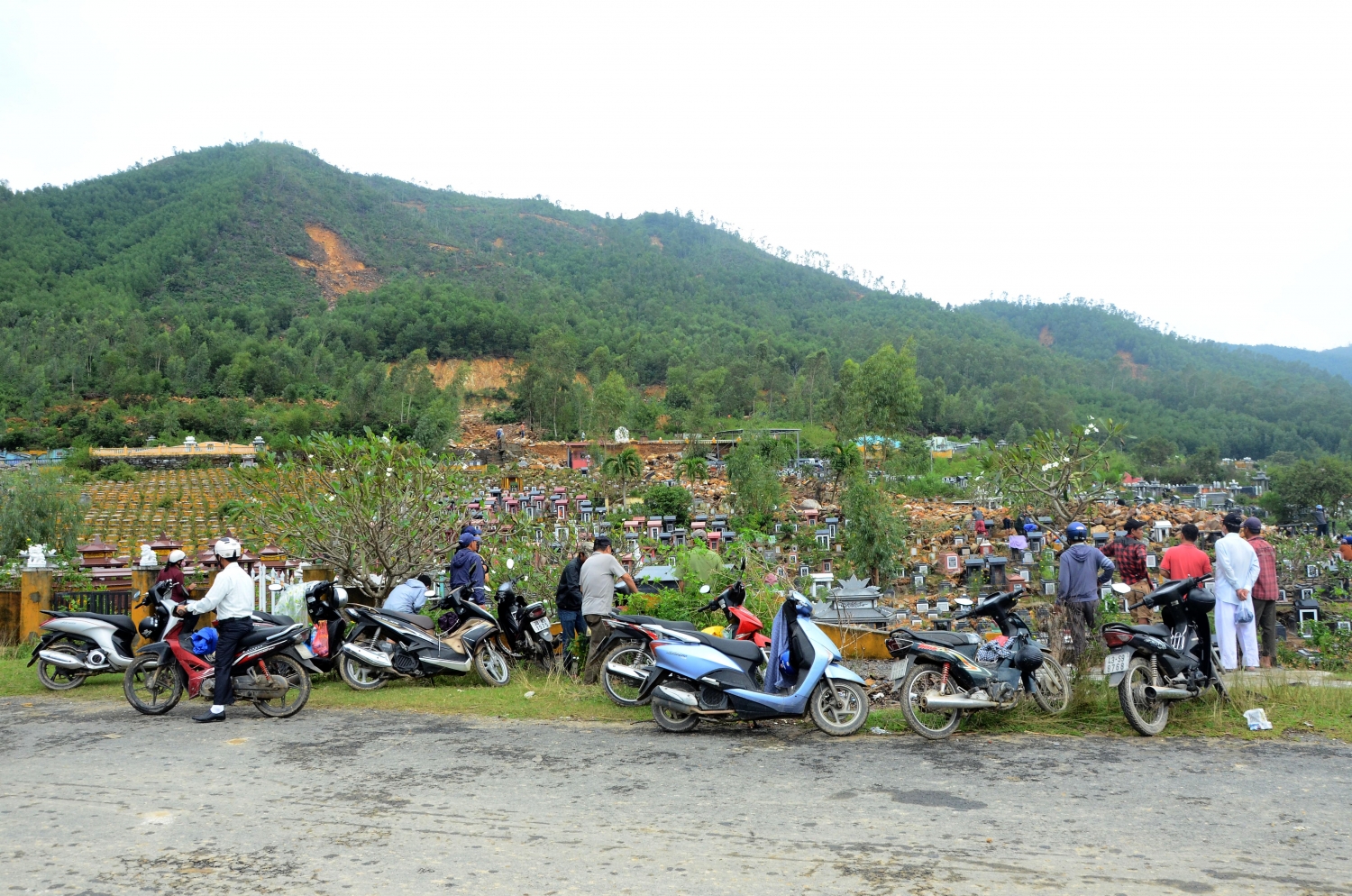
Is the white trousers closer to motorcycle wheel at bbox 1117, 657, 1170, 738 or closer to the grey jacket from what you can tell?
the grey jacket

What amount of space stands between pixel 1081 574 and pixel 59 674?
7.52 metres

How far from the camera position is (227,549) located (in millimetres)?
5852

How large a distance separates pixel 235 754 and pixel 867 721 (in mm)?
3568

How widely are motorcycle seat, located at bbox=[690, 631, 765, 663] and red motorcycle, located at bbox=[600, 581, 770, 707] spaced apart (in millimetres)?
118

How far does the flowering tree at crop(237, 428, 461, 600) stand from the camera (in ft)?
27.7

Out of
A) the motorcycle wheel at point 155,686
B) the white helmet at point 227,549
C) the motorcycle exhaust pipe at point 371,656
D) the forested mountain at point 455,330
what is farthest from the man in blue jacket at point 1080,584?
the forested mountain at point 455,330

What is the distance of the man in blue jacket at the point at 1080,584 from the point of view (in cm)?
599

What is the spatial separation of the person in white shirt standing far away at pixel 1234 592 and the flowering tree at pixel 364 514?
644 cm

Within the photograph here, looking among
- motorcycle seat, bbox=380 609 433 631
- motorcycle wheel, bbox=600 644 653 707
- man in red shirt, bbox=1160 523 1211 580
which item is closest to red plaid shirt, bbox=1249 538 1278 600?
man in red shirt, bbox=1160 523 1211 580

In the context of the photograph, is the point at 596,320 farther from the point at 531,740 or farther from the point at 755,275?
the point at 531,740

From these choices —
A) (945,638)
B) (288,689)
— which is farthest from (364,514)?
(945,638)

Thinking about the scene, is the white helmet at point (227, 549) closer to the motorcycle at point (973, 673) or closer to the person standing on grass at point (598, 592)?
the person standing on grass at point (598, 592)

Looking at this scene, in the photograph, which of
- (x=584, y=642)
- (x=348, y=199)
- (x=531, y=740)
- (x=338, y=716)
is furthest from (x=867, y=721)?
(x=348, y=199)

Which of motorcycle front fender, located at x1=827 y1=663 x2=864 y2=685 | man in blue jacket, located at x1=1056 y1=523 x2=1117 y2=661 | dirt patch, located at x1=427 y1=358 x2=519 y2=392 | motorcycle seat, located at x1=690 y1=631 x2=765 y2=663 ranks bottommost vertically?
motorcycle front fender, located at x1=827 y1=663 x2=864 y2=685
